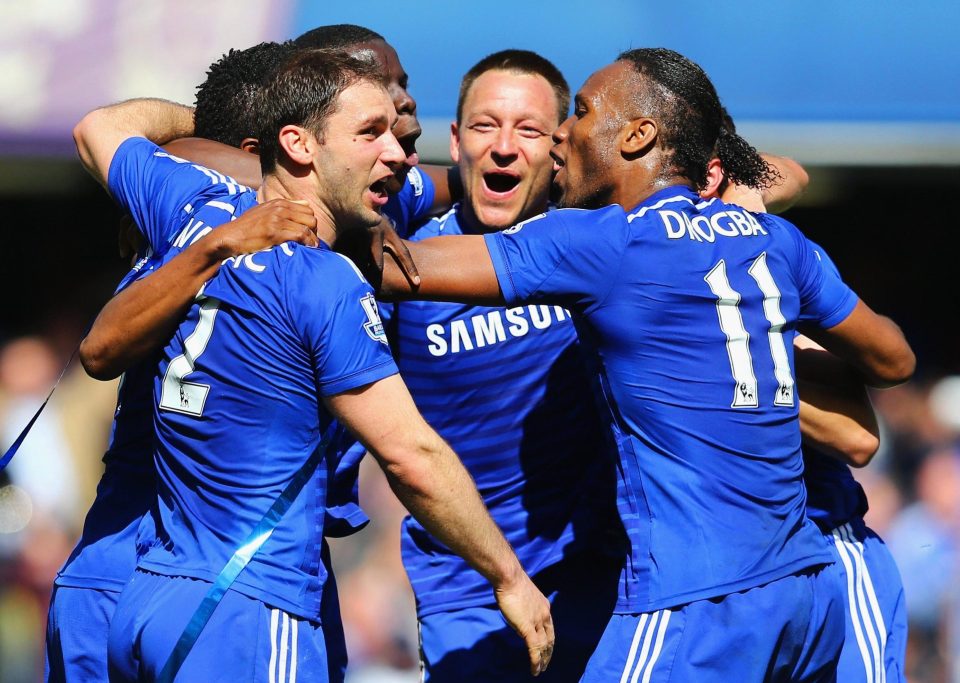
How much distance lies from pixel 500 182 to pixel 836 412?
1546 millimetres

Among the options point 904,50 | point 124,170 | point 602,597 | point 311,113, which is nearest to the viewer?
point 311,113

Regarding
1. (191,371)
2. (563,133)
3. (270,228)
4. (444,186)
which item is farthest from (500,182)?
(191,371)

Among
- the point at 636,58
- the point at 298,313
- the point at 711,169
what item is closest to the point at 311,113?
the point at 298,313

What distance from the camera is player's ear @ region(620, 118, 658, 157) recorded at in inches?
142

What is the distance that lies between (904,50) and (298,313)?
522 cm

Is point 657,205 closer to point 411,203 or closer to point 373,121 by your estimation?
point 373,121

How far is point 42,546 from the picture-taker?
730 centimetres

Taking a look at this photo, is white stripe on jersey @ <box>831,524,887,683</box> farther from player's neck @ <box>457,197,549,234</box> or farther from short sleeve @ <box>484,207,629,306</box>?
player's neck @ <box>457,197,549,234</box>

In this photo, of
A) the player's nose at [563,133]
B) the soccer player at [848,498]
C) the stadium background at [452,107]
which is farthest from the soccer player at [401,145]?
the stadium background at [452,107]

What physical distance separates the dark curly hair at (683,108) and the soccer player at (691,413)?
7.4 inches

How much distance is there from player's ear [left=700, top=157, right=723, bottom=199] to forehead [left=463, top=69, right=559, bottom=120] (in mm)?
1011

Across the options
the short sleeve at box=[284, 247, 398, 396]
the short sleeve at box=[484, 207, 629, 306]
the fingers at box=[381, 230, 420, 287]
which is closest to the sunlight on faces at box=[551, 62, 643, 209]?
the short sleeve at box=[484, 207, 629, 306]

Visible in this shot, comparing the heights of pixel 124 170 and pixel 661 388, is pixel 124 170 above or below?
above

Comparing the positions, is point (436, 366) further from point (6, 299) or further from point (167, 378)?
point (6, 299)
